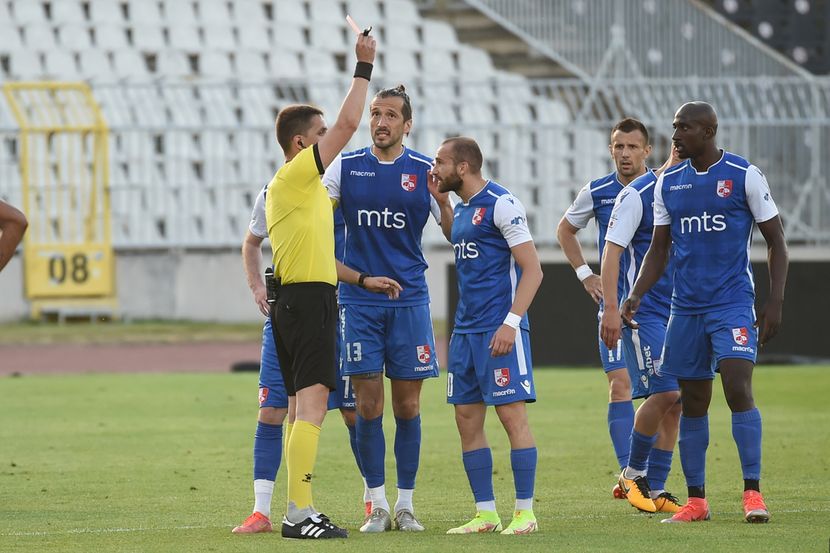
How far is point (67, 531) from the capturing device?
709 centimetres

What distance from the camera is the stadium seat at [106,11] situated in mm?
24906

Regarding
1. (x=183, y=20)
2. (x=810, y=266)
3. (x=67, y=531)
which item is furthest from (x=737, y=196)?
(x=183, y=20)

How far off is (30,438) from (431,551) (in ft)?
20.4

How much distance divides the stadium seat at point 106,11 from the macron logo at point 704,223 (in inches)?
757

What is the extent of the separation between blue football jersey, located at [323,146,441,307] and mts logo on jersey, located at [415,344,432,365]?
0.24 m

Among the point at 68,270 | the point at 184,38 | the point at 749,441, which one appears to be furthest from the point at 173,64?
the point at 749,441

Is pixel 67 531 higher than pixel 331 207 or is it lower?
lower

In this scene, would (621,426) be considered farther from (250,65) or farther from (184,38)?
(184,38)

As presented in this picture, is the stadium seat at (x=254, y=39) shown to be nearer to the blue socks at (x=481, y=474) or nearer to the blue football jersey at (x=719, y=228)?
the blue football jersey at (x=719, y=228)

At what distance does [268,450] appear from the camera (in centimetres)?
740

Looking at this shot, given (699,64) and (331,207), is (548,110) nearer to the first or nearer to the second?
(699,64)

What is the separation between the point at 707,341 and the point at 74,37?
19.3 meters

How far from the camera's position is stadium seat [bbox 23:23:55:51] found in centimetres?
2431

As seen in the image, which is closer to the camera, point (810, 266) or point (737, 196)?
point (737, 196)
